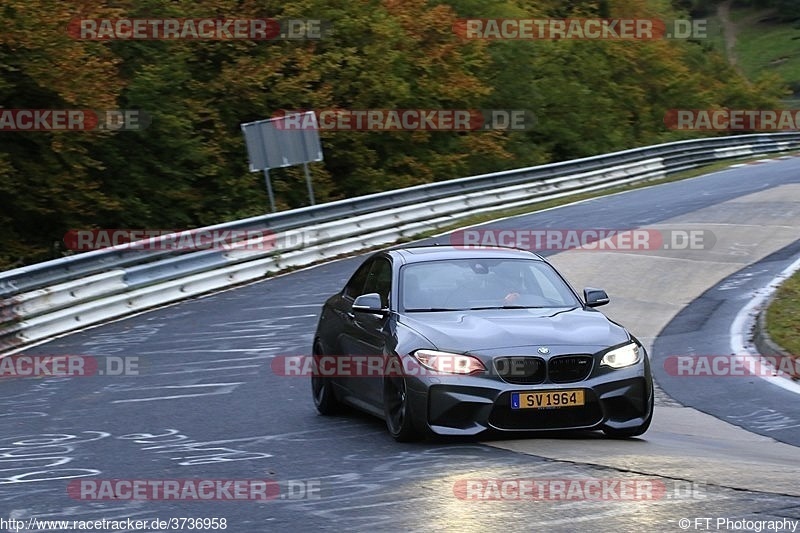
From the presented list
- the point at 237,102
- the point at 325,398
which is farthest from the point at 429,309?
the point at 237,102

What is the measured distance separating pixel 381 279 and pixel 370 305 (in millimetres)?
778

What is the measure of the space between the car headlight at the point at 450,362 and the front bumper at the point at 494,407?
6 centimetres

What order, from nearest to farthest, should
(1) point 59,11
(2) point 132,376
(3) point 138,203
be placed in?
1. (2) point 132,376
2. (1) point 59,11
3. (3) point 138,203

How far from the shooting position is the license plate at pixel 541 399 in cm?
898

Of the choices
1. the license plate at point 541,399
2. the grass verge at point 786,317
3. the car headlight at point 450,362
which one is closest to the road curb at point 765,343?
the grass verge at point 786,317

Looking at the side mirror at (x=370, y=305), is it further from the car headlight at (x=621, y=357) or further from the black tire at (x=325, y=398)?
the car headlight at (x=621, y=357)

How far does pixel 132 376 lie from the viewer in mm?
14648

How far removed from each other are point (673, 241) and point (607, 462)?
51.8 feet

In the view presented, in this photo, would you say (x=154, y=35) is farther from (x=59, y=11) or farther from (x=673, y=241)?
(x=673, y=241)

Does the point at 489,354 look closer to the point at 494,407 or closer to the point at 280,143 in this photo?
the point at 494,407

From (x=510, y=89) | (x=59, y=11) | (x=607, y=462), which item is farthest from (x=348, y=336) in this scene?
(x=510, y=89)

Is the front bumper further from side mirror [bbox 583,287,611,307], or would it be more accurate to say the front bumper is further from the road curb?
the road curb

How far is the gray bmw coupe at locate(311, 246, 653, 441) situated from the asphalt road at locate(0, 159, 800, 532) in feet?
0.85

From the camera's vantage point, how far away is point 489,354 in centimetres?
909
